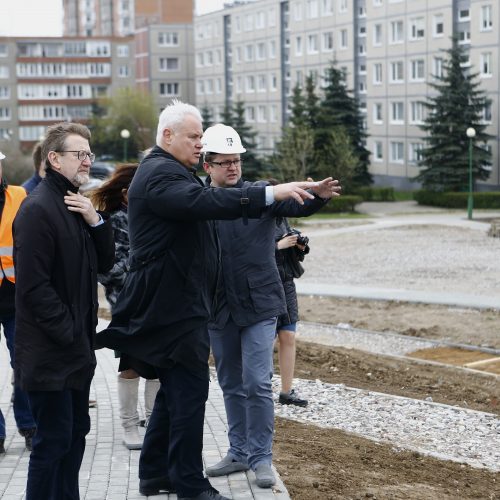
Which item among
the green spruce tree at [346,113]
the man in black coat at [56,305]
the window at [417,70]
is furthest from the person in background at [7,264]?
the window at [417,70]

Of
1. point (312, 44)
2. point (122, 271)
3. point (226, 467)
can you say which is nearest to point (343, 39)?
point (312, 44)

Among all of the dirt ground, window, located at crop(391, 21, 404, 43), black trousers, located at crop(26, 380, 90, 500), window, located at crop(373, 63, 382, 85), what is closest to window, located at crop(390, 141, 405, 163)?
window, located at crop(373, 63, 382, 85)

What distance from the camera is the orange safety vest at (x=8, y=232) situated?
6.75 meters

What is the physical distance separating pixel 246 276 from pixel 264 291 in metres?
0.15

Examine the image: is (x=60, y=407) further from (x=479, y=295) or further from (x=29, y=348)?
(x=479, y=295)

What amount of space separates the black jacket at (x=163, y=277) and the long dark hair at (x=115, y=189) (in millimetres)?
1522

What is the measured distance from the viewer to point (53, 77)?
11769 centimetres

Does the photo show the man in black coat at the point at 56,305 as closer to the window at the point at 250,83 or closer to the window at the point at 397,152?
the window at the point at 397,152

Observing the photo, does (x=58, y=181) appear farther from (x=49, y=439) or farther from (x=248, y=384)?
(x=248, y=384)

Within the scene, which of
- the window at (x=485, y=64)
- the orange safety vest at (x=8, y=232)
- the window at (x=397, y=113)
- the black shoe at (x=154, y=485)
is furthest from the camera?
the window at (x=397, y=113)

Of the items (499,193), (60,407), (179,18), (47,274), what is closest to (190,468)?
(60,407)

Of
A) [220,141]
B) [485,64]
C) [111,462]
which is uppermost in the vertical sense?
[485,64]

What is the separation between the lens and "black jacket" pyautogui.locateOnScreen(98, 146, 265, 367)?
17.9 ft

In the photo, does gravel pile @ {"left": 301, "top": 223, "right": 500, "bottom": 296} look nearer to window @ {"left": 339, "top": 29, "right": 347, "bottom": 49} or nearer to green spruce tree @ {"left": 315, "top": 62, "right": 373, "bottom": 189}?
green spruce tree @ {"left": 315, "top": 62, "right": 373, "bottom": 189}
